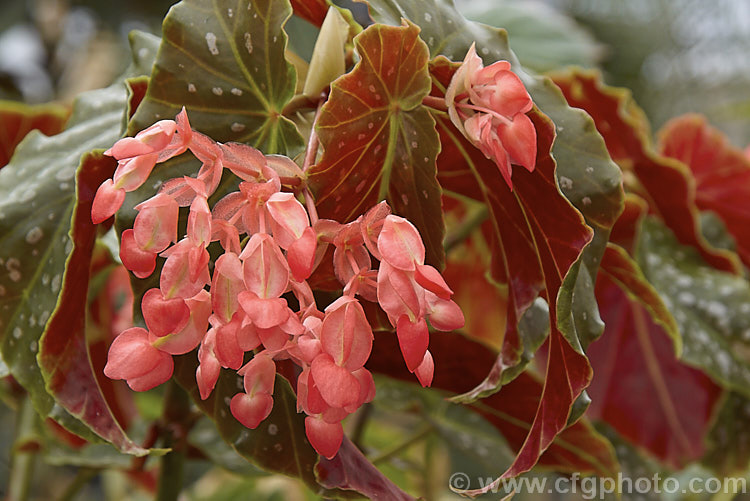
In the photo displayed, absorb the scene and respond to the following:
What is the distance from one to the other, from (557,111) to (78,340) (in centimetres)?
24

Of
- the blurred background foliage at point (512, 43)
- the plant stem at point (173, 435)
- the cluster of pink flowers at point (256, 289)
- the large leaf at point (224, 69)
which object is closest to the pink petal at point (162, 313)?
the cluster of pink flowers at point (256, 289)

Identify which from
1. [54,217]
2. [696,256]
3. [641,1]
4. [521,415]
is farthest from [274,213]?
[641,1]

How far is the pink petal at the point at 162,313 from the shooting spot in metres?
0.24

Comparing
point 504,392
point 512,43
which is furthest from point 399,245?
point 512,43

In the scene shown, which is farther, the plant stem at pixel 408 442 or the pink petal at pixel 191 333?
the plant stem at pixel 408 442

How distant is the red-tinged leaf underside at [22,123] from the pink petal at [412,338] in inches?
19.3

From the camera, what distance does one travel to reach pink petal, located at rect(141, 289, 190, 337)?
0.24 m

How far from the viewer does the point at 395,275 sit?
233 mm

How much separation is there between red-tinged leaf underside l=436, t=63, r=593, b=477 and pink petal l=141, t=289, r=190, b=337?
0.14 m

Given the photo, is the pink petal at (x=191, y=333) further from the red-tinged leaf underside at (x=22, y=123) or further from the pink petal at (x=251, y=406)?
the red-tinged leaf underside at (x=22, y=123)

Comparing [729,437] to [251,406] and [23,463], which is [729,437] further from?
[23,463]

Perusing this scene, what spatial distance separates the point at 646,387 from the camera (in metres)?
0.64

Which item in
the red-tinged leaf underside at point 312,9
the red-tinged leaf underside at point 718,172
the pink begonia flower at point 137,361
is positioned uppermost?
the red-tinged leaf underside at point 312,9

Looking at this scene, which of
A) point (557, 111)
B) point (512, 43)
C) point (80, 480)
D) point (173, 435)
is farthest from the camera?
point (512, 43)
